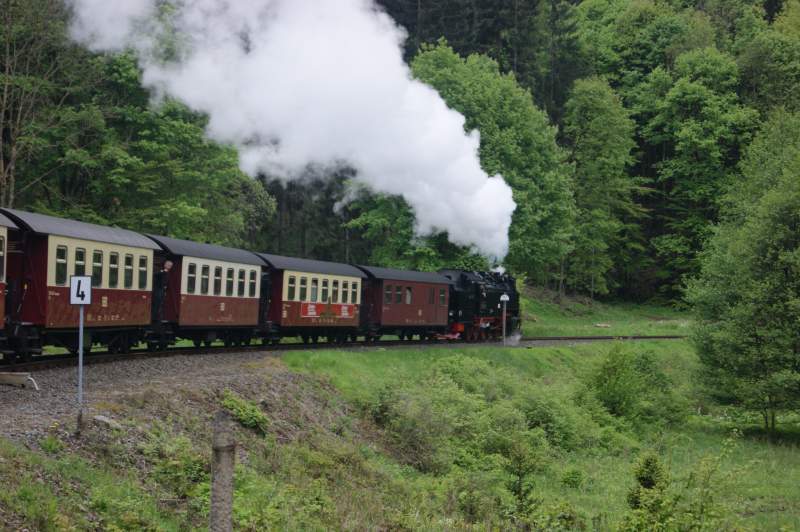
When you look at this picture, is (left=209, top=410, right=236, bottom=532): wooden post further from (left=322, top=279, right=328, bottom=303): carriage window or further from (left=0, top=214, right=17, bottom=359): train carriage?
(left=322, top=279, right=328, bottom=303): carriage window

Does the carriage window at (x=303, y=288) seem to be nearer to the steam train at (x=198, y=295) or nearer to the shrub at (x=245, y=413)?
the steam train at (x=198, y=295)

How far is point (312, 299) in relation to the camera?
28734mm

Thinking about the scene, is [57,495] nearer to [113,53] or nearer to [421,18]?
[113,53]

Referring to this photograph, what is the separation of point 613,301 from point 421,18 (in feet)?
80.7

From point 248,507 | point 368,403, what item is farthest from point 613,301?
point 248,507

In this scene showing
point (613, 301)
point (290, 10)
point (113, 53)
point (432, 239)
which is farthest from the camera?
point (613, 301)

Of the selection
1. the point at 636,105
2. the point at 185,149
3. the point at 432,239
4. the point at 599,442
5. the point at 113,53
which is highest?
the point at 636,105

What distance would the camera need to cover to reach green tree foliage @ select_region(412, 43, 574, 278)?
41.2 meters

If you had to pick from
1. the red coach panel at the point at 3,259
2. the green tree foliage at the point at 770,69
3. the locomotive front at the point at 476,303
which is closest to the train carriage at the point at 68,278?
the red coach panel at the point at 3,259

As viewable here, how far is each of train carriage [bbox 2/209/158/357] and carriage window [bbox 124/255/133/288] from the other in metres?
0.02

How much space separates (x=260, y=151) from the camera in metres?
37.7

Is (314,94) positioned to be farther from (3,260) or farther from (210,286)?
(3,260)

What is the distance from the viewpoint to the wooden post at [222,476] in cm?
715

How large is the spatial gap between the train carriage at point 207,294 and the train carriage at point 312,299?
780 mm
